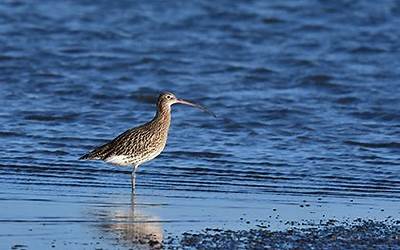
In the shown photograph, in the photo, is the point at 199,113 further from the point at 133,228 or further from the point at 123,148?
the point at 133,228

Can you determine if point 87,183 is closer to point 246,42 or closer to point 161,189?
point 161,189

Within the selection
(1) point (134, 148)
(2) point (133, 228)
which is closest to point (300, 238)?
(2) point (133, 228)

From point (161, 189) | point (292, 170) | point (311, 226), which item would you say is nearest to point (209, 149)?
point (292, 170)

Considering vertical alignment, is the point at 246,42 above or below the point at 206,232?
above

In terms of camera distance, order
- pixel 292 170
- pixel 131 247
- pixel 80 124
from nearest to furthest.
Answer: pixel 131 247
pixel 292 170
pixel 80 124

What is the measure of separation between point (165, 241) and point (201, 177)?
3.01 metres

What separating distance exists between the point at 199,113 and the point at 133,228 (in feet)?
21.5

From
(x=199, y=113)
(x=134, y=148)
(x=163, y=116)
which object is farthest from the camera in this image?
(x=199, y=113)

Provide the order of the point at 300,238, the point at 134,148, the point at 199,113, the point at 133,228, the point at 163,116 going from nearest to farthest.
Answer: the point at 300,238, the point at 133,228, the point at 134,148, the point at 163,116, the point at 199,113

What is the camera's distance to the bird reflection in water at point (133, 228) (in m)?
8.11

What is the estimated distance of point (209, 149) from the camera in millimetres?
12633

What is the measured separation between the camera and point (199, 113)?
15.2 m

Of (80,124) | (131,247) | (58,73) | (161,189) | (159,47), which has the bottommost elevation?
(131,247)

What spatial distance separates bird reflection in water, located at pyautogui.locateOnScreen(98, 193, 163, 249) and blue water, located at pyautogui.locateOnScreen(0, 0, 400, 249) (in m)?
0.02
